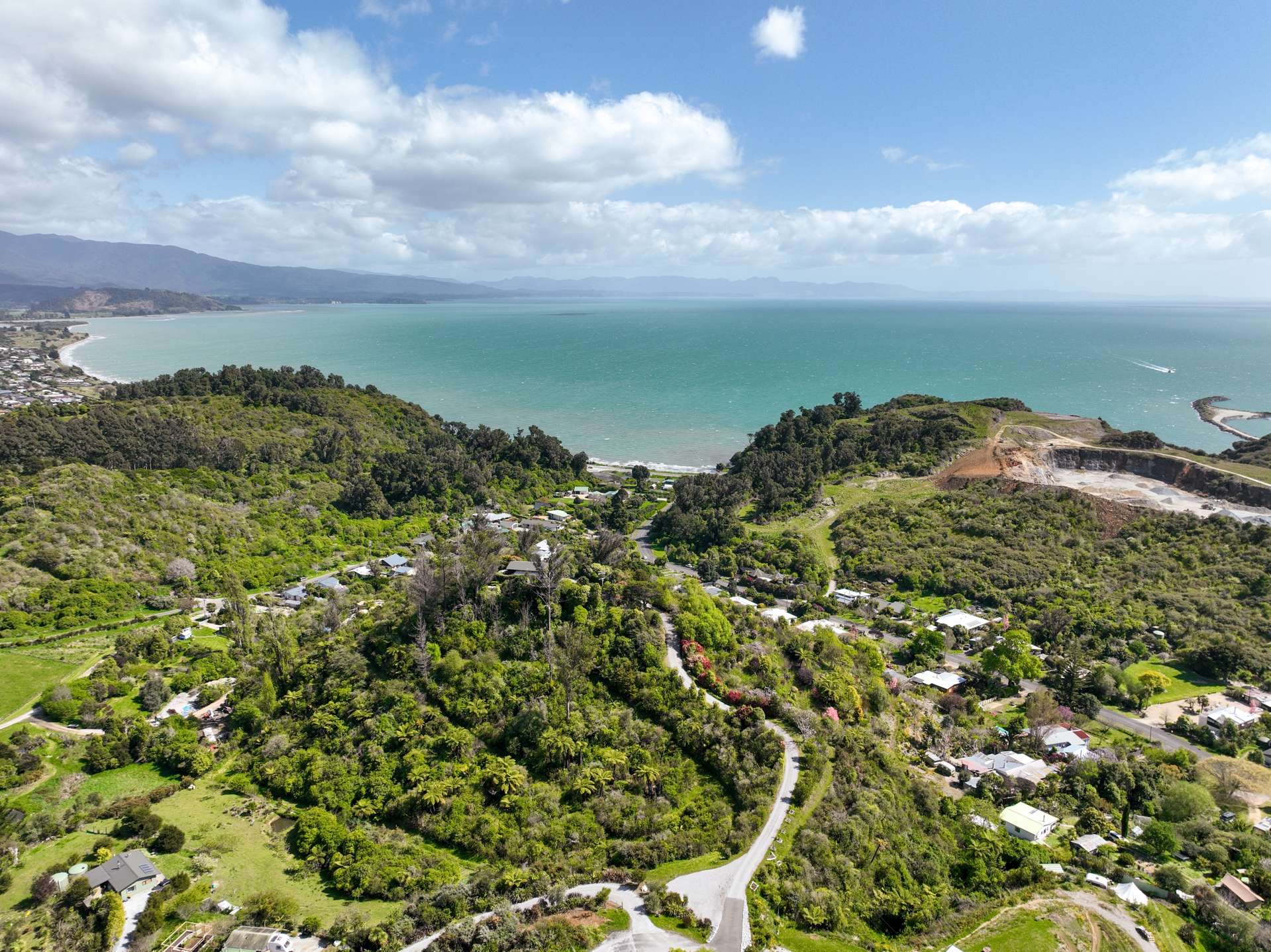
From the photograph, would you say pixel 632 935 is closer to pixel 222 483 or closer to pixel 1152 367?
pixel 222 483

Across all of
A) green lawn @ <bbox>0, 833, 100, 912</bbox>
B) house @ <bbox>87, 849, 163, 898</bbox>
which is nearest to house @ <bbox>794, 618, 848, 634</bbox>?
house @ <bbox>87, 849, 163, 898</bbox>

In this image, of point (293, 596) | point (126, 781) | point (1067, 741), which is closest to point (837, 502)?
point (1067, 741)

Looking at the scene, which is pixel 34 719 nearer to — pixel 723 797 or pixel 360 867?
pixel 360 867

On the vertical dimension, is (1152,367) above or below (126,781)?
above

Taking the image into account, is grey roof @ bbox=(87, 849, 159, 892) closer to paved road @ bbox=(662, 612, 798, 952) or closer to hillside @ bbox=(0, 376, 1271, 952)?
hillside @ bbox=(0, 376, 1271, 952)

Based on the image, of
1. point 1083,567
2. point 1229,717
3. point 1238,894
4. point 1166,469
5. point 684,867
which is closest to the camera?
point 684,867

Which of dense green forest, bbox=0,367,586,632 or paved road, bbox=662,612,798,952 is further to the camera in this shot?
dense green forest, bbox=0,367,586,632

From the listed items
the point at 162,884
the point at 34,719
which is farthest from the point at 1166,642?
the point at 34,719

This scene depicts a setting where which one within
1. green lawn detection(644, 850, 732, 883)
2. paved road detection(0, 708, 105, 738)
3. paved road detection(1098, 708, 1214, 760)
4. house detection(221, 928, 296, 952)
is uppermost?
house detection(221, 928, 296, 952)
